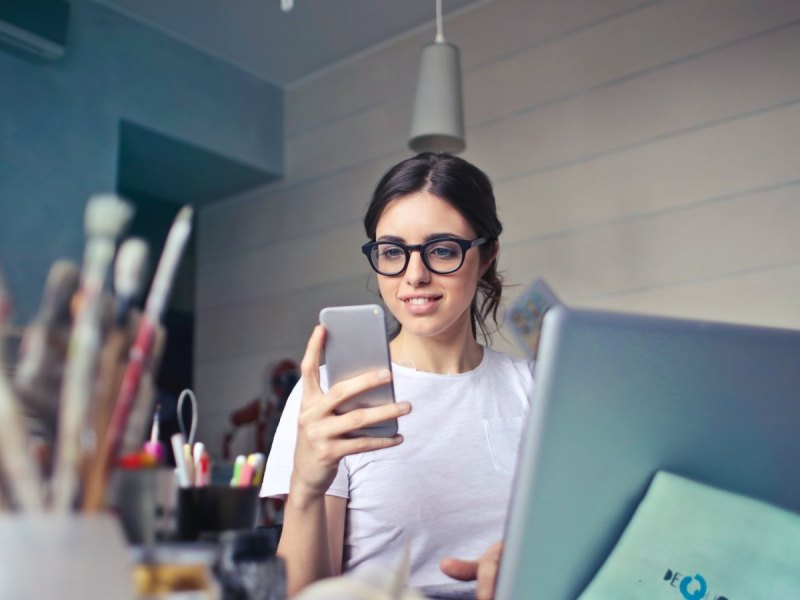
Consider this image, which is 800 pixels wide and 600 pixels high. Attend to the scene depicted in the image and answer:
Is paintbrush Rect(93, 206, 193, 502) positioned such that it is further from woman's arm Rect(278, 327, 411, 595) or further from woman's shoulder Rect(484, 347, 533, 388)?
woman's shoulder Rect(484, 347, 533, 388)

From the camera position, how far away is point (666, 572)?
0.65 metres

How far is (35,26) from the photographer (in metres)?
2.90

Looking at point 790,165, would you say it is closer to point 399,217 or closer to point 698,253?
point 698,253

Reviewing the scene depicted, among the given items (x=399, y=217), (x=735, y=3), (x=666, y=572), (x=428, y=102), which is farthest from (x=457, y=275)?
(x=735, y=3)

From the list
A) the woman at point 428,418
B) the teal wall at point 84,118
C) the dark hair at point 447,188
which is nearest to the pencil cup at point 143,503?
the woman at point 428,418

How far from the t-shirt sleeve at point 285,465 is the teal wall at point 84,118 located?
5.30ft

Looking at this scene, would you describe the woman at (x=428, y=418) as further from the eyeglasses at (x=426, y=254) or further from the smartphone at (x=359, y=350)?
the smartphone at (x=359, y=350)

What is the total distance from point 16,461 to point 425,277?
94cm

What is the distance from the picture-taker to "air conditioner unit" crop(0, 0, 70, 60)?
2.83m

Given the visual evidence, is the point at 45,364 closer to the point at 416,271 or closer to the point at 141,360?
the point at 141,360

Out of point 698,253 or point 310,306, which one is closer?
point 698,253

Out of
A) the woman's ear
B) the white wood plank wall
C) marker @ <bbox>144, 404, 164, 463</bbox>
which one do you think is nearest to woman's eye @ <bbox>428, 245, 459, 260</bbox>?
the woman's ear

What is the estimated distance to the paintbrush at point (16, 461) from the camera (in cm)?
42

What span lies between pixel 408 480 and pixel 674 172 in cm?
192
